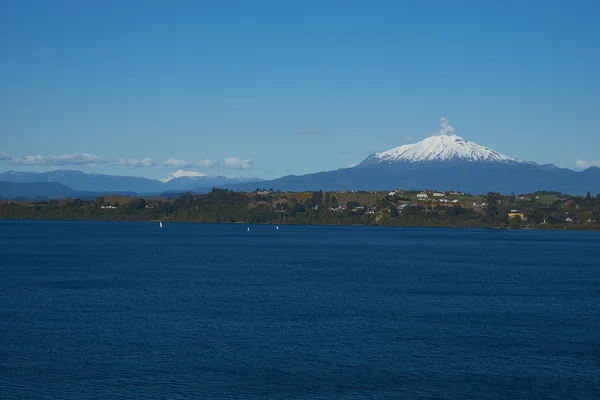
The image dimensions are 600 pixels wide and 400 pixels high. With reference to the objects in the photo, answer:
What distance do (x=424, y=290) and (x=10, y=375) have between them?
3341 centimetres

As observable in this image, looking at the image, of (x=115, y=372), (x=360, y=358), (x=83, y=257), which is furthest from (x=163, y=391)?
(x=83, y=257)

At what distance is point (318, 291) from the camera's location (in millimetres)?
56688

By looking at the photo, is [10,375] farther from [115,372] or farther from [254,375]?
[254,375]

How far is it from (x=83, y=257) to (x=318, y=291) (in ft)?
127

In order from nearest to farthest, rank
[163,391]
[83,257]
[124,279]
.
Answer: [163,391] → [124,279] → [83,257]

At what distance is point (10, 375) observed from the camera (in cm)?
3131

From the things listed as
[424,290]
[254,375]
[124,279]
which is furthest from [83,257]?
[254,375]

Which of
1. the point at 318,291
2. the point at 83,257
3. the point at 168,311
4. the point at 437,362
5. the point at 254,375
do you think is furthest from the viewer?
the point at 83,257

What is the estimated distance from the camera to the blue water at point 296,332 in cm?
3062

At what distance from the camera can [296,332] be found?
40.1 m

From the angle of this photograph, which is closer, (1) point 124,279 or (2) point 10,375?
(2) point 10,375

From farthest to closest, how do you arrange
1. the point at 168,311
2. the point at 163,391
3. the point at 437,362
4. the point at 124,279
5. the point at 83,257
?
the point at 83,257, the point at 124,279, the point at 168,311, the point at 437,362, the point at 163,391

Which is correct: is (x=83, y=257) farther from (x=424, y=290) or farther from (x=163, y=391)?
(x=163, y=391)

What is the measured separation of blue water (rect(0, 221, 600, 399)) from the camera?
30.6 meters
